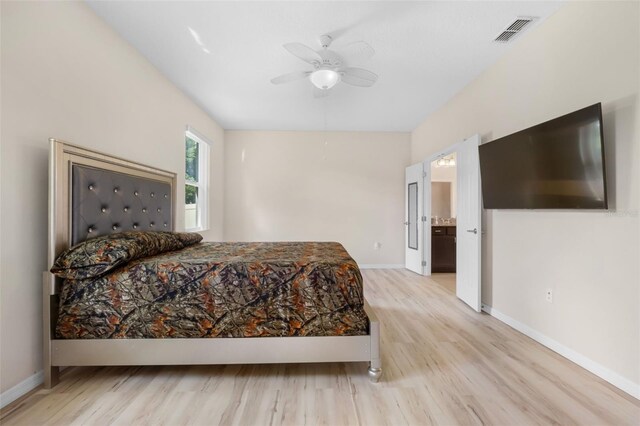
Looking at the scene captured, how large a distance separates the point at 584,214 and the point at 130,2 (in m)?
3.58

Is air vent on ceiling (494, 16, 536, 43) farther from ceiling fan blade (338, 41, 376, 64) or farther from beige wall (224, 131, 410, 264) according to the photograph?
beige wall (224, 131, 410, 264)

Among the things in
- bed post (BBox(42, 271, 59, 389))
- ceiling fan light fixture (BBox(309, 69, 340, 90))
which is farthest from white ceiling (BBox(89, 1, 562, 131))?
bed post (BBox(42, 271, 59, 389))

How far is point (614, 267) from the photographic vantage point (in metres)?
1.76

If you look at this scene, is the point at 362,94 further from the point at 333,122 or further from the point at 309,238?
the point at 309,238

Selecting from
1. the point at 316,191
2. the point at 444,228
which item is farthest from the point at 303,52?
the point at 444,228

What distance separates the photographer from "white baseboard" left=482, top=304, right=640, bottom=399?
1671 millimetres

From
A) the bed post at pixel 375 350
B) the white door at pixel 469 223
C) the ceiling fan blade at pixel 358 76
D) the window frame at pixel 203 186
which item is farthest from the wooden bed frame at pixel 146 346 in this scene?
the window frame at pixel 203 186

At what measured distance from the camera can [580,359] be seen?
6.46 ft

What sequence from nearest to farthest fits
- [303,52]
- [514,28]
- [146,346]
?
[146,346] → [303,52] → [514,28]

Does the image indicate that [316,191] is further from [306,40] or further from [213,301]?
[213,301]

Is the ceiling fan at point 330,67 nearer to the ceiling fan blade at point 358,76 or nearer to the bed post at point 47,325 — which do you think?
the ceiling fan blade at point 358,76

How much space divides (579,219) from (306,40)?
2.53 metres

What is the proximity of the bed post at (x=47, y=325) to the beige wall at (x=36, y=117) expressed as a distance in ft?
0.28

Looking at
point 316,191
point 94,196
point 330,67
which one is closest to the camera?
point 94,196
